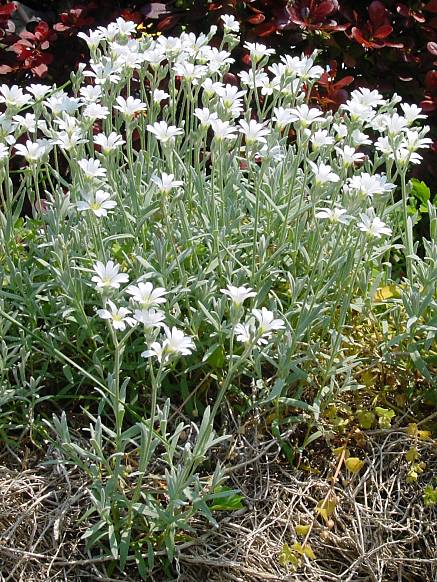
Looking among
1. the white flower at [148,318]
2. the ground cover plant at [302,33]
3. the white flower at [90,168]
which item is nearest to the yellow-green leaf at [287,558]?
the white flower at [148,318]

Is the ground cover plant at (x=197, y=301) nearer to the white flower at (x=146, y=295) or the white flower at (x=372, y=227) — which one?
the white flower at (x=372, y=227)

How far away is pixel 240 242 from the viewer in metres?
2.37

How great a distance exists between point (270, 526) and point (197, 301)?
1.75 ft

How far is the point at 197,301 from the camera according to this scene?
6.95ft

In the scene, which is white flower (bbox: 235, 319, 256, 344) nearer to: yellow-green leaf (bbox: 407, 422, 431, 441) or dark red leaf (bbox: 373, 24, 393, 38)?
yellow-green leaf (bbox: 407, 422, 431, 441)

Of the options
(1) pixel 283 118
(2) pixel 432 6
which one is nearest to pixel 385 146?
(1) pixel 283 118

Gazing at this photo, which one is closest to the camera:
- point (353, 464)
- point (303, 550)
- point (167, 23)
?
point (303, 550)

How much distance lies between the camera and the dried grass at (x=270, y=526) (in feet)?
6.42

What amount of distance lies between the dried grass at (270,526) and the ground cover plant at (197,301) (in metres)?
0.04

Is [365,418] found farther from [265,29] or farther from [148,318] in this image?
[265,29]

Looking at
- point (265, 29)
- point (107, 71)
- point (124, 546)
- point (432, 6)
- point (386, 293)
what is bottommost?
point (124, 546)

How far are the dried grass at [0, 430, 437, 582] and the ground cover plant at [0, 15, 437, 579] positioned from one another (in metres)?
0.04

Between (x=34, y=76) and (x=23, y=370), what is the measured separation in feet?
5.59

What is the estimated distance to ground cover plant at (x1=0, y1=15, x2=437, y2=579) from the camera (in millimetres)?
1964
